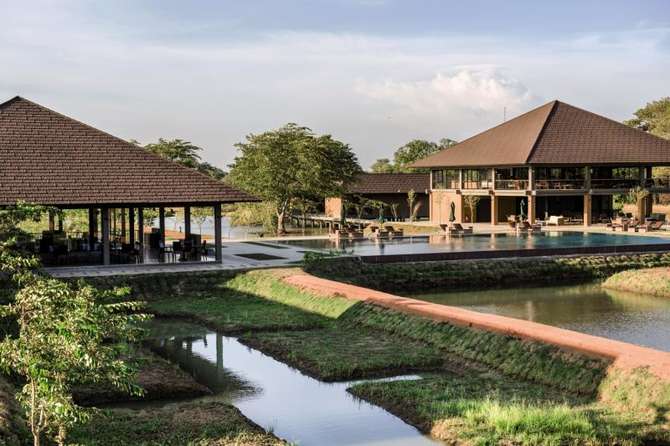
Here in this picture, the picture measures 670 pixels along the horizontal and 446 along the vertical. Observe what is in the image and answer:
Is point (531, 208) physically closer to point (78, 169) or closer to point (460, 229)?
point (460, 229)

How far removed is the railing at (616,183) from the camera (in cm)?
4906

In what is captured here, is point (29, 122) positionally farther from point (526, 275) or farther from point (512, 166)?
point (512, 166)

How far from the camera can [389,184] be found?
2267 inches

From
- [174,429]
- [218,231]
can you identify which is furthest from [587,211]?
[174,429]

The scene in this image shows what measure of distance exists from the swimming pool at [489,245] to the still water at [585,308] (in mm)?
2386

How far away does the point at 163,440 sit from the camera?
39.1 feet

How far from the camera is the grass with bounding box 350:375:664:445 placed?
12016 mm

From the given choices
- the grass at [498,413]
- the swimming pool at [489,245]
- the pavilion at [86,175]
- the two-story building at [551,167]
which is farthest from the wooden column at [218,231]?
the two-story building at [551,167]

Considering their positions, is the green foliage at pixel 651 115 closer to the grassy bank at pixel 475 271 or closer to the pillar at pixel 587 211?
the pillar at pixel 587 211

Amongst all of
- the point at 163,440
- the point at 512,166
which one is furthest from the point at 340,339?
the point at 512,166

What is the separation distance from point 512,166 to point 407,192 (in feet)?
34.2

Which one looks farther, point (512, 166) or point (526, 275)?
point (512, 166)

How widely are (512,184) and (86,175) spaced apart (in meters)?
28.1

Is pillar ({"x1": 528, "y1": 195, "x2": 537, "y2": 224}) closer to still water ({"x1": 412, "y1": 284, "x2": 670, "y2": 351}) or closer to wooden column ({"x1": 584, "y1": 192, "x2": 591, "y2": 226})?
wooden column ({"x1": 584, "y1": 192, "x2": 591, "y2": 226})
